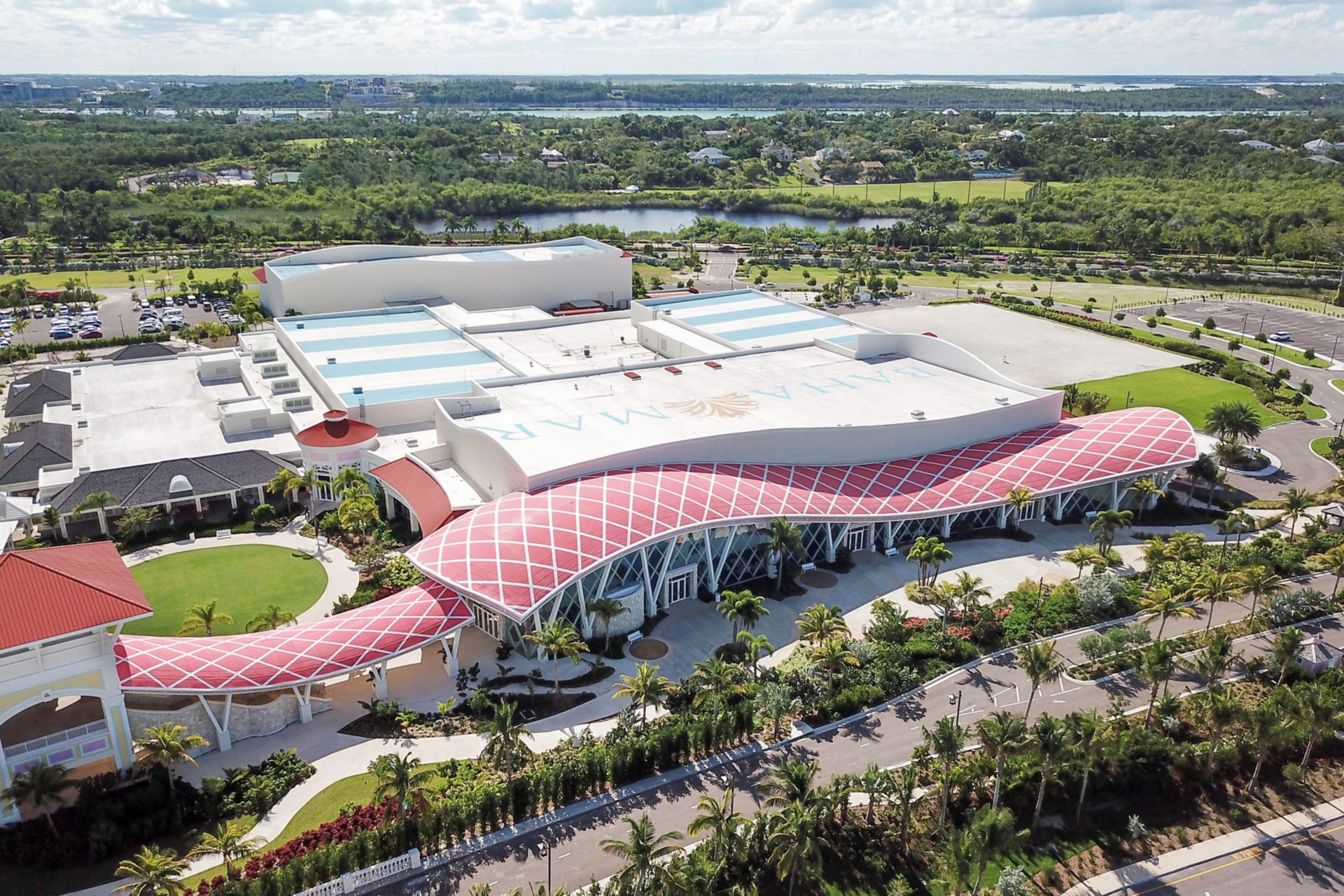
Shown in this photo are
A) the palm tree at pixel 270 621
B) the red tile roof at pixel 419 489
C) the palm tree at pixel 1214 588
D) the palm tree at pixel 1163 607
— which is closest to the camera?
the palm tree at pixel 1163 607

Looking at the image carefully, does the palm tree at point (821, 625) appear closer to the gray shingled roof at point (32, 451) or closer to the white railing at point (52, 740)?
the white railing at point (52, 740)

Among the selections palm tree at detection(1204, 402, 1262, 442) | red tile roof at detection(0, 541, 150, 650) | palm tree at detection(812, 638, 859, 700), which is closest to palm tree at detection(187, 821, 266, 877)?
red tile roof at detection(0, 541, 150, 650)

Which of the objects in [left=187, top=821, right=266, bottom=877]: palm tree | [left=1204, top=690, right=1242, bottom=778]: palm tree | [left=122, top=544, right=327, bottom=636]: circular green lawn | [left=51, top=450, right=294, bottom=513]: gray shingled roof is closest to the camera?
[left=187, top=821, right=266, bottom=877]: palm tree

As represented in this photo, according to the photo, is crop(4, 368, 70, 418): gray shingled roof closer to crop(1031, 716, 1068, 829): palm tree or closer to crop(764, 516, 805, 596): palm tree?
crop(764, 516, 805, 596): palm tree

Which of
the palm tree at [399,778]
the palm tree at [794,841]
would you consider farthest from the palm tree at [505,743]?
the palm tree at [794,841]

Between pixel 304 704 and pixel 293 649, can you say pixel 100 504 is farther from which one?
pixel 304 704

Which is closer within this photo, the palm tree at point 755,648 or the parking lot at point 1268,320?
the palm tree at point 755,648
